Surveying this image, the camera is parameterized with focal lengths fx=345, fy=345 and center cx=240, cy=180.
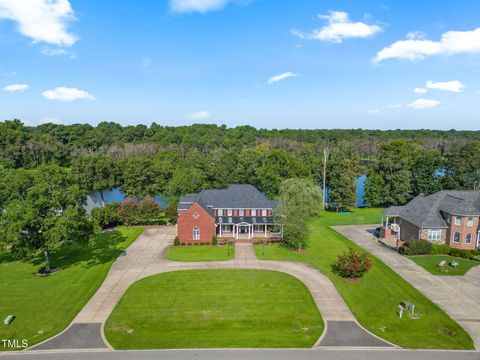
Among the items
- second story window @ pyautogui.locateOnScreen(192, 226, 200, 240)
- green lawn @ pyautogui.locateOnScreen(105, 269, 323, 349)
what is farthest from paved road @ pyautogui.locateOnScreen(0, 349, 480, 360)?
second story window @ pyautogui.locateOnScreen(192, 226, 200, 240)

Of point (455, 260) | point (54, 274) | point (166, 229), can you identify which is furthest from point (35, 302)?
point (455, 260)

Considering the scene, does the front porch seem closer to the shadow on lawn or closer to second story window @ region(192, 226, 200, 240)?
second story window @ region(192, 226, 200, 240)

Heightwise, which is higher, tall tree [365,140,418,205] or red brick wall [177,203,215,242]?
tall tree [365,140,418,205]

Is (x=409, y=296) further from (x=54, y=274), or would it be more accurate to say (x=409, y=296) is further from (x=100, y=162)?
(x=100, y=162)

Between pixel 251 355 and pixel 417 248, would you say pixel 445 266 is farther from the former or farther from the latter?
pixel 251 355

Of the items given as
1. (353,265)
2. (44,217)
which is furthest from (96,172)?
(353,265)
